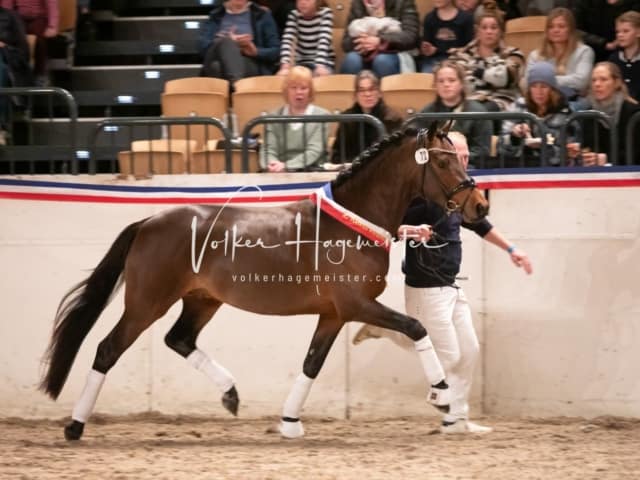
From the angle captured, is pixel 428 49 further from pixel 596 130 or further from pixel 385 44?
pixel 596 130

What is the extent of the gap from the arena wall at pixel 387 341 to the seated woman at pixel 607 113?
27 cm

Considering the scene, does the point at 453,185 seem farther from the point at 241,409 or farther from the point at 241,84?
the point at 241,84

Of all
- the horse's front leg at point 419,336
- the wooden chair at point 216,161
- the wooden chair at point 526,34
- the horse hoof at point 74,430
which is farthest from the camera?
the wooden chair at point 526,34

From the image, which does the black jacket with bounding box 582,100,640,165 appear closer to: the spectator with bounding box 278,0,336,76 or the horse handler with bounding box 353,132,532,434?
the horse handler with bounding box 353,132,532,434

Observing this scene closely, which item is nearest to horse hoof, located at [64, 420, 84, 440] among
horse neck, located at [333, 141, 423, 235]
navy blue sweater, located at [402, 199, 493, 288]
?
horse neck, located at [333, 141, 423, 235]

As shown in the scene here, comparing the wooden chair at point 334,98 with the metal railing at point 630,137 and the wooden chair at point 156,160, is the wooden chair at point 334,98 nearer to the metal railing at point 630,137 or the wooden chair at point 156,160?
the wooden chair at point 156,160

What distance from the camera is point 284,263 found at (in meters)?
7.04

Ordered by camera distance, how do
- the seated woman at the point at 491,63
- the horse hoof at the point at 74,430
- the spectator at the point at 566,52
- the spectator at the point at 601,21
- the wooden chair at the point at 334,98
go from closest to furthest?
the horse hoof at the point at 74,430 → the seated woman at the point at 491,63 → the spectator at the point at 566,52 → the wooden chair at the point at 334,98 → the spectator at the point at 601,21

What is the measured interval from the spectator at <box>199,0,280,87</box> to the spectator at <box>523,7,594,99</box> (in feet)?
7.60

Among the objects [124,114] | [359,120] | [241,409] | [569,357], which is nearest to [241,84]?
[124,114]

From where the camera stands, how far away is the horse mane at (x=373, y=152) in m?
6.88

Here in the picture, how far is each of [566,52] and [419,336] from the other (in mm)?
3169

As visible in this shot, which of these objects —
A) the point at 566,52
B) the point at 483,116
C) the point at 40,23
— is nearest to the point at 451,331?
the point at 483,116

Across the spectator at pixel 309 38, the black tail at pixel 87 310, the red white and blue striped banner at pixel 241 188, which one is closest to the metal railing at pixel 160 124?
the red white and blue striped banner at pixel 241 188
